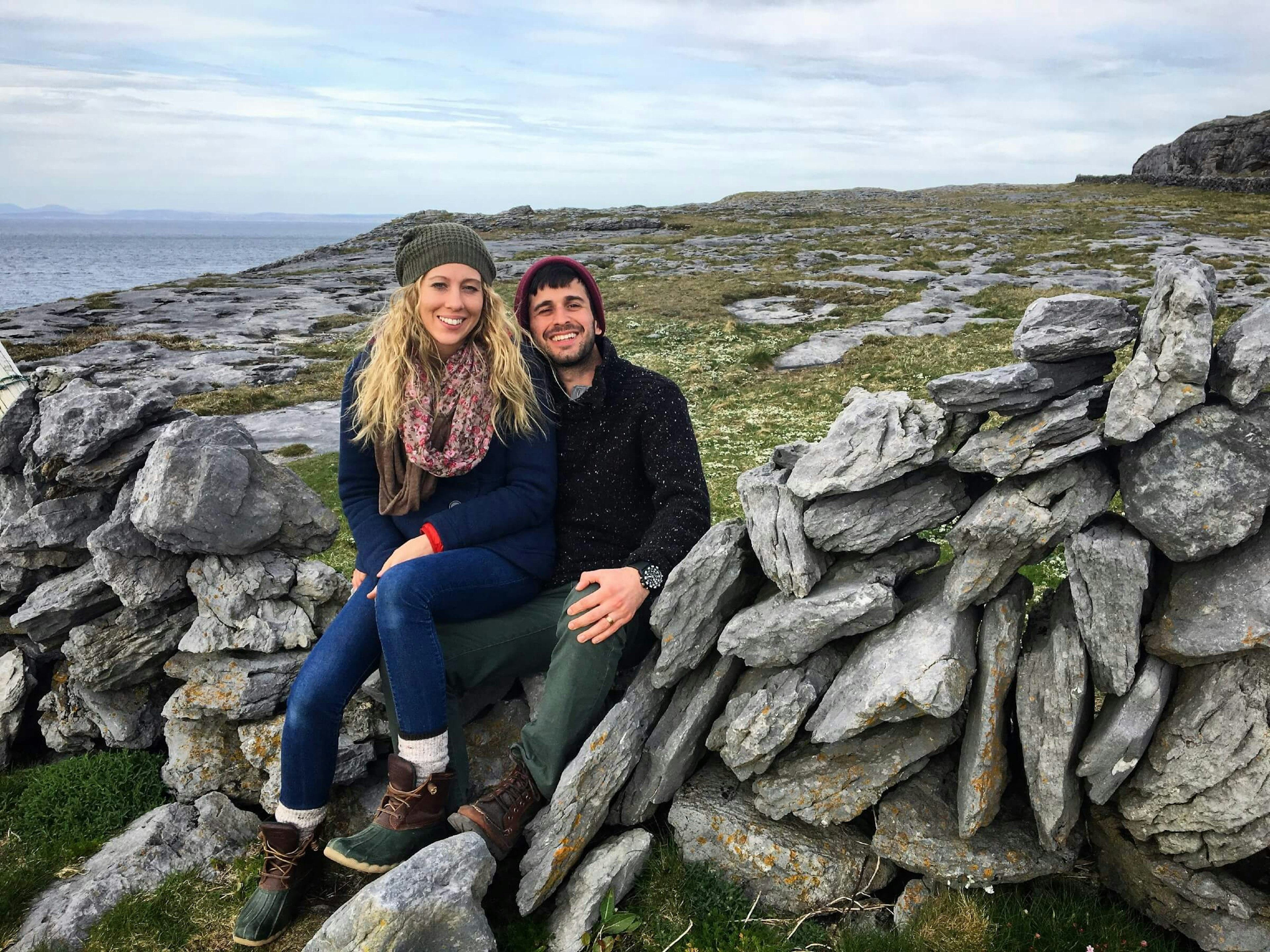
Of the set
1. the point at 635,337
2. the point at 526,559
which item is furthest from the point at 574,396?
the point at 635,337

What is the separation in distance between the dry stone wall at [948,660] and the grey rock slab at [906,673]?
0.07 ft

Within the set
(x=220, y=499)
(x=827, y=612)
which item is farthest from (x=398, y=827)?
(x=220, y=499)

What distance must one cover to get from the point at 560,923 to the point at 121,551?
582cm

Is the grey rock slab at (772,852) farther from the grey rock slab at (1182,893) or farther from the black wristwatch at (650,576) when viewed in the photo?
the black wristwatch at (650,576)

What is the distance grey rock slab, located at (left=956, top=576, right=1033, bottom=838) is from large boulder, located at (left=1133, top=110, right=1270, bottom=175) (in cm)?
10966

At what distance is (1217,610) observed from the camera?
510cm

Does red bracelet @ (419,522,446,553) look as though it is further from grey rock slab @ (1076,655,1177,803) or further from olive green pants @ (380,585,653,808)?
grey rock slab @ (1076,655,1177,803)

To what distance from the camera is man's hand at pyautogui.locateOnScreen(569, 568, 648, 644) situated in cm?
651

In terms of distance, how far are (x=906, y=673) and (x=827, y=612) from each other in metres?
0.72

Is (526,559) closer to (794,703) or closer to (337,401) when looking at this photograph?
(794,703)

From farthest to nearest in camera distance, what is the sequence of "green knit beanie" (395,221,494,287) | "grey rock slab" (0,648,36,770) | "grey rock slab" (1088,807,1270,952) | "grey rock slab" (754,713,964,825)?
"grey rock slab" (0,648,36,770), "green knit beanie" (395,221,494,287), "grey rock slab" (754,713,964,825), "grey rock slab" (1088,807,1270,952)

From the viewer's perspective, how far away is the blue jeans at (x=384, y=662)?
21.0ft

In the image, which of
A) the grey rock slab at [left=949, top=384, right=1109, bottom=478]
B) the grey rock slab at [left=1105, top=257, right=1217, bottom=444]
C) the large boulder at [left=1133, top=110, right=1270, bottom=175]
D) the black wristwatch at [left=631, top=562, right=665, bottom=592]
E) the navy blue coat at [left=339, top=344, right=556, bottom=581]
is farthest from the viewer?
the large boulder at [left=1133, top=110, right=1270, bottom=175]

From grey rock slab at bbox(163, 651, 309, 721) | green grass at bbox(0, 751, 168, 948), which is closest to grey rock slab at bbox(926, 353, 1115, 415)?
grey rock slab at bbox(163, 651, 309, 721)
